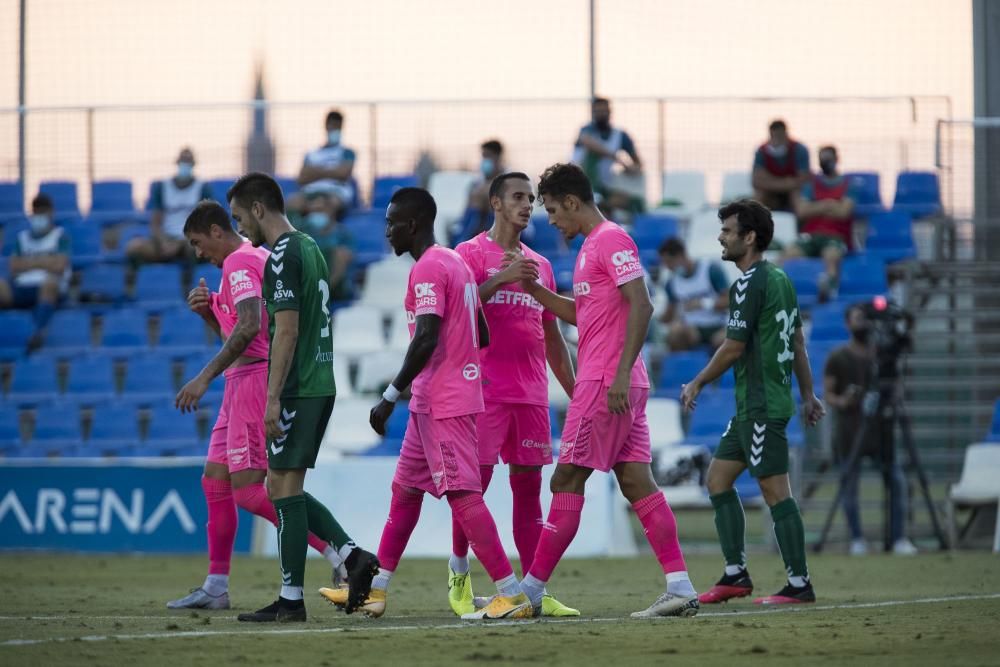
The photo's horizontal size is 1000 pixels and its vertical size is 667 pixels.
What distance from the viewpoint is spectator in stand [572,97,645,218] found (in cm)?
1809

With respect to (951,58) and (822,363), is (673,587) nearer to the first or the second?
(822,363)

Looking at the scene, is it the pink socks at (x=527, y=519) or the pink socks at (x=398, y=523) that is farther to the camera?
the pink socks at (x=527, y=519)

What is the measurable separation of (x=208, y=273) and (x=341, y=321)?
207 cm

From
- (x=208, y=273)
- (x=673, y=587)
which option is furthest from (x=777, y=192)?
(x=673, y=587)

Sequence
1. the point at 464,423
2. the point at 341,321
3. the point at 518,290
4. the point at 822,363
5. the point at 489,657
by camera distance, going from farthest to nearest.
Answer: the point at 341,321 → the point at 822,363 → the point at 518,290 → the point at 464,423 → the point at 489,657

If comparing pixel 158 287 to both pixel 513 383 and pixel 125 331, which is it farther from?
pixel 513 383

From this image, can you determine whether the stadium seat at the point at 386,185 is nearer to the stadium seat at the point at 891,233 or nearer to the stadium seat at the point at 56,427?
the stadium seat at the point at 56,427

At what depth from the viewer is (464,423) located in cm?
800

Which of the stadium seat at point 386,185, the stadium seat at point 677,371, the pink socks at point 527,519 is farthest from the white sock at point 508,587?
the stadium seat at point 386,185

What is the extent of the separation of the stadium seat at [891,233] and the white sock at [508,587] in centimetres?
1178

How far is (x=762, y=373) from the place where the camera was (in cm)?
911

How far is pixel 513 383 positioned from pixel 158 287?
1118cm

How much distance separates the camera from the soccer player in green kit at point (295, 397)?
775 centimetres

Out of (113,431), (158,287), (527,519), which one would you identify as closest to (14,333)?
(158,287)
